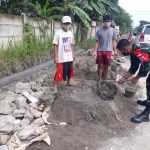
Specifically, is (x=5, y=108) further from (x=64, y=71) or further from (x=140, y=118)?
(x=140, y=118)

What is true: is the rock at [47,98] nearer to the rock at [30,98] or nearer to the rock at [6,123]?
the rock at [30,98]

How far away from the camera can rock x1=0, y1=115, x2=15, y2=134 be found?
4758 mm

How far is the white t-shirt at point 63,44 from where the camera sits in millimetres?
6857

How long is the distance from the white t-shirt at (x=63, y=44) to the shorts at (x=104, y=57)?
4.45 feet

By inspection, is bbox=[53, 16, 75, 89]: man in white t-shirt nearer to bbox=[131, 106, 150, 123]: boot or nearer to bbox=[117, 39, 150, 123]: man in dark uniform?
bbox=[117, 39, 150, 123]: man in dark uniform

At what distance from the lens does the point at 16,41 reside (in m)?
9.34

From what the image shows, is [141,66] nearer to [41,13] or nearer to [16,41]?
[16,41]

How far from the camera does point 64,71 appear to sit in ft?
23.3

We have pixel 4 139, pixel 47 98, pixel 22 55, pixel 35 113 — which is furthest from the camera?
pixel 22 55

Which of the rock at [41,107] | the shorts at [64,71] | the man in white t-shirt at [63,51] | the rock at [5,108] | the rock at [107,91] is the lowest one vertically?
the rock at [41,107]

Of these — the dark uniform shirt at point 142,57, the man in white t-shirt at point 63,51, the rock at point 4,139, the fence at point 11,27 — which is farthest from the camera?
the fence at point 11,27

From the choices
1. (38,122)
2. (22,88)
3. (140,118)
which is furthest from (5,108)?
(140,118)

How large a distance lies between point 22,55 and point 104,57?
2.45 m

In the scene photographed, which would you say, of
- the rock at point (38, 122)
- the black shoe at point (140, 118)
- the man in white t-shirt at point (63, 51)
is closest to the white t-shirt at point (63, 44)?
the man in white t-shirt at point (63, 51)
